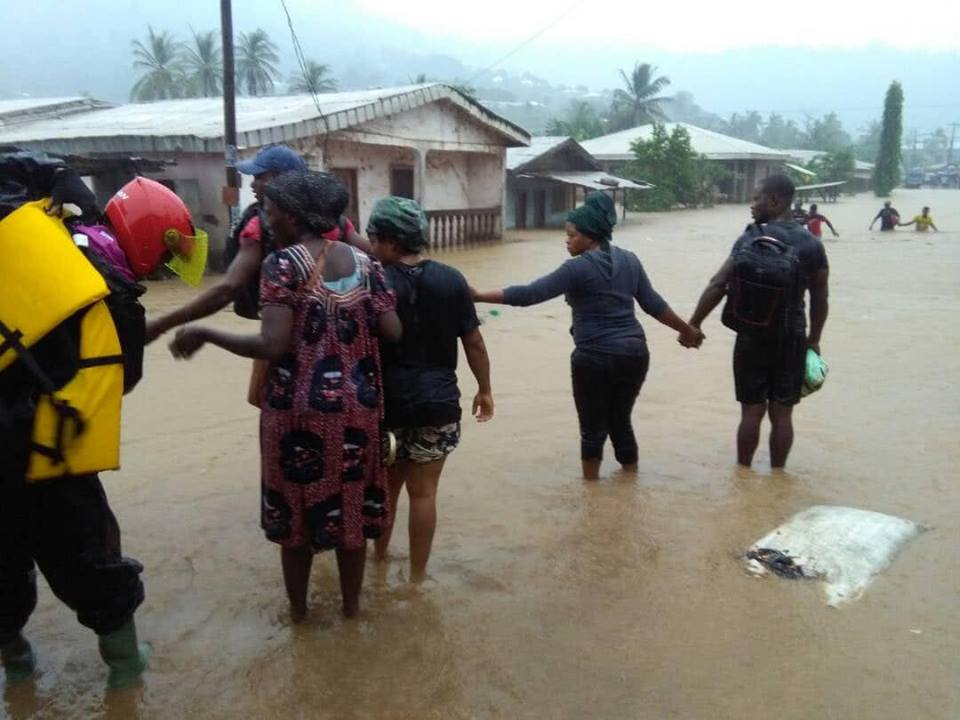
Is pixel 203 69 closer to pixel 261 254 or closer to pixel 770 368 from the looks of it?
pixel 770 368

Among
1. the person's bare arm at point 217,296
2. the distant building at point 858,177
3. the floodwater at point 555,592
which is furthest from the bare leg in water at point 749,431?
the distant building at point 858,177

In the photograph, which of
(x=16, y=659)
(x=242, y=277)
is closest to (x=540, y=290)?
(x=242, y=277)

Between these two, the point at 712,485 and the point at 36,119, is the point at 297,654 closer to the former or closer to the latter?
the point at 712,485

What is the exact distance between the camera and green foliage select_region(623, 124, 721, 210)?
3566 cm

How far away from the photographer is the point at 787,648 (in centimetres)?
287

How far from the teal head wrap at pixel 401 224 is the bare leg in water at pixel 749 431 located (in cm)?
229

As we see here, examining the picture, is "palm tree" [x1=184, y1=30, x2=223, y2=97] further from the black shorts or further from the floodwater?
the black shorts

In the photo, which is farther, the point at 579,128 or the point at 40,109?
the point at 579,128

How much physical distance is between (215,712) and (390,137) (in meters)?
15.5

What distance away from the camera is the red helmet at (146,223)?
98.2 inches

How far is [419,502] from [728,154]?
1589 inches

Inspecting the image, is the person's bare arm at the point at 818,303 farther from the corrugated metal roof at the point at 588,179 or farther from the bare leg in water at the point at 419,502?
the corrugated metal roof at the point at 588,179

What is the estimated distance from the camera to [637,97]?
63.9 metres

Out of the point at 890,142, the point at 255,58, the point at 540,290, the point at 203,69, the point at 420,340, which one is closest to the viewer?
the point at 420,340
